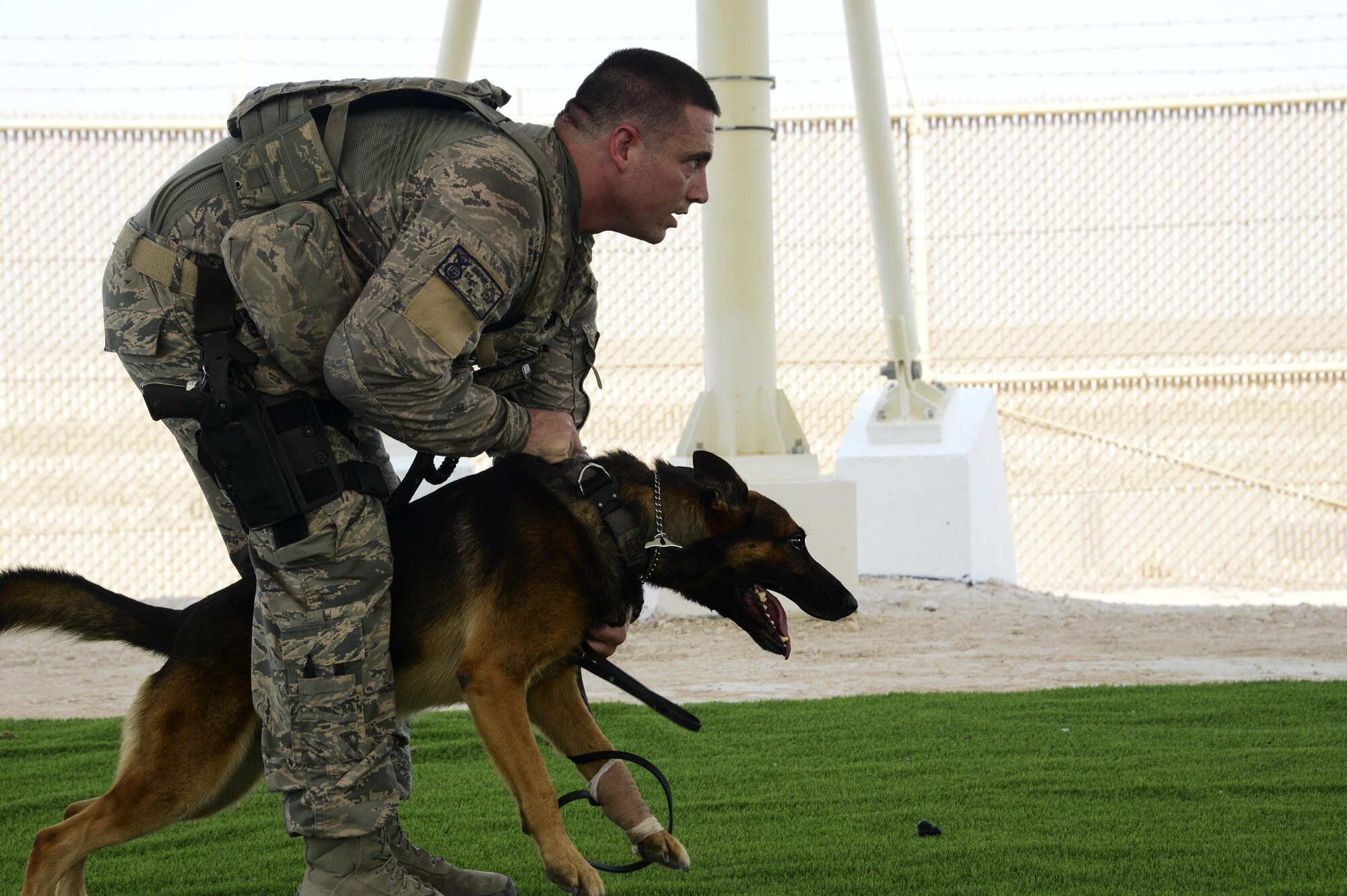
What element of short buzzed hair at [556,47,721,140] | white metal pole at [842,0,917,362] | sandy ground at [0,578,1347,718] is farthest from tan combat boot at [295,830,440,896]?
white metal pole at [842,0,917,362]

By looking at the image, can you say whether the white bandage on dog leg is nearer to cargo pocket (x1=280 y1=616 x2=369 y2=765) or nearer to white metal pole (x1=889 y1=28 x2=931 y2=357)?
cargo pocket (x1=280 y1=616 x2=369 y2=765)

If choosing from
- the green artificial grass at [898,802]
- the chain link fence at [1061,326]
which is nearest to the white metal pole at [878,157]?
the chain link fence at [1061,326]

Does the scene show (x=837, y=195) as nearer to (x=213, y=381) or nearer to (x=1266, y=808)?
(x=1266, y=808)

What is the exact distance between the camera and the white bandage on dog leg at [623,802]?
2812mm

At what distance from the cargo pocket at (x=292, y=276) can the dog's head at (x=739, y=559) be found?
89cm

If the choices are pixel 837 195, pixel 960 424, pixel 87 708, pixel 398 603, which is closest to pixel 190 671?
pixel 398 603

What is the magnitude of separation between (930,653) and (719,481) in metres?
4.25

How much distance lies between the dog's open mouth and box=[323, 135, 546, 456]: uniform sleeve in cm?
84

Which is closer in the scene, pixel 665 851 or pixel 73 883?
pixel 73 883

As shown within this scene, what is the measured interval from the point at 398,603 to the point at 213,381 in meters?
0.60

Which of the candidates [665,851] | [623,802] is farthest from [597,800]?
[665,851]

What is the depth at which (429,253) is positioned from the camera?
2275 mm

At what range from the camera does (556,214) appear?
2502 millimetres

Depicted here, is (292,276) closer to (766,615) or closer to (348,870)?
(348,870)
